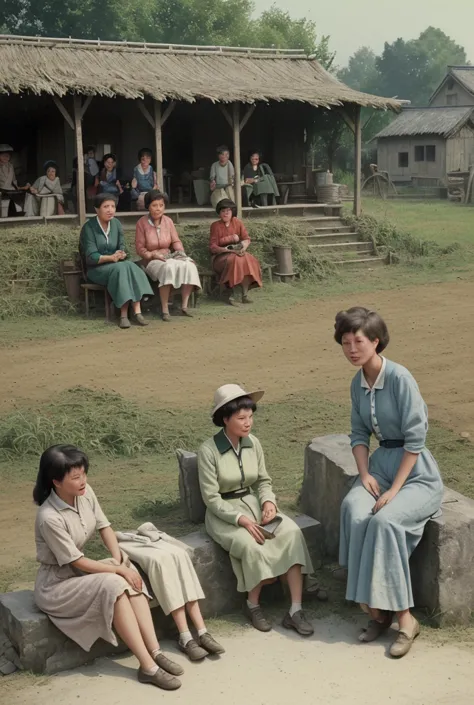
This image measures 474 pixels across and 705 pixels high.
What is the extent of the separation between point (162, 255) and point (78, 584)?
8711 millimetres

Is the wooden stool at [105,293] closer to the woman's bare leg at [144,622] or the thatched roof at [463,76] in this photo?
the woman's bare leg at [144,622]

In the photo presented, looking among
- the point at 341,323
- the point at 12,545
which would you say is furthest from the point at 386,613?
the point at 12,545

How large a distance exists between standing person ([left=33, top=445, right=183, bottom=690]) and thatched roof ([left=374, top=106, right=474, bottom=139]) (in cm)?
3223

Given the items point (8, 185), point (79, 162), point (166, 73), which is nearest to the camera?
point (79, 162)

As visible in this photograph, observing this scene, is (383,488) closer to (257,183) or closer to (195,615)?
(195,615)

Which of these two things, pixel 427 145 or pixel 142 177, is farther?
pixel 427 145

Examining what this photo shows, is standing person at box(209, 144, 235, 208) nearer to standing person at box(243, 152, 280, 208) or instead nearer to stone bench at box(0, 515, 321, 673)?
standing person at box(243, 152, 280, 208)

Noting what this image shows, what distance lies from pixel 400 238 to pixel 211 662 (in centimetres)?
1348

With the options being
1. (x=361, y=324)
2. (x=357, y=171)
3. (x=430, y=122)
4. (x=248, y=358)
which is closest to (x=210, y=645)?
(x=361, y=324)

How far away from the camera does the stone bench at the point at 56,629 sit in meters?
4.91

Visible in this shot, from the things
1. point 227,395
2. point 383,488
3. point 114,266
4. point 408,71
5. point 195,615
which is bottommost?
point 195,615

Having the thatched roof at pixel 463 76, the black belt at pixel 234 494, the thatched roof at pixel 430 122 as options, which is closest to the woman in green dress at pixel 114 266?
the black belt at pixel 234 494

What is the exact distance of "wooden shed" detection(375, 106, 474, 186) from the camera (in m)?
35.7

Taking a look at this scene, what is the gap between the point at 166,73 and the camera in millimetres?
17875
